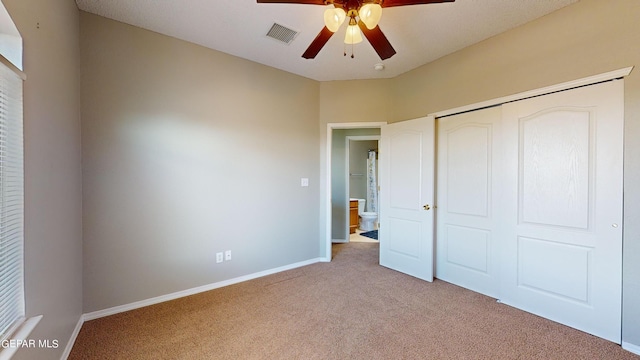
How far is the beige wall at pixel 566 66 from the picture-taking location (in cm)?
193

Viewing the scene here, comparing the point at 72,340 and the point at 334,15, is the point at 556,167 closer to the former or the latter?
the point at 334,15

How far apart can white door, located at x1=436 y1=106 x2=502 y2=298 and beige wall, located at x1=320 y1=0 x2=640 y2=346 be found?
0.31 meters

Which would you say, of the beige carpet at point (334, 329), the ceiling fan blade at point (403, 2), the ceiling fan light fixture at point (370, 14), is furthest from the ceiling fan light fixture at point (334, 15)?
the beige carpet at point (334, 329)

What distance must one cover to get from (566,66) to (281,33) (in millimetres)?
2537

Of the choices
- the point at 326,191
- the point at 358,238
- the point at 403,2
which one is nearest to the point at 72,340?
the point at 326,191

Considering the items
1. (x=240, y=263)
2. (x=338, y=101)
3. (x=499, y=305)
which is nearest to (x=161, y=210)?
(x=240, y=263)

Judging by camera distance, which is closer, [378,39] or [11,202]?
[11,202]

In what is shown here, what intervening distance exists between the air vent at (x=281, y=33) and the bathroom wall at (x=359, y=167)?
13.0 ft

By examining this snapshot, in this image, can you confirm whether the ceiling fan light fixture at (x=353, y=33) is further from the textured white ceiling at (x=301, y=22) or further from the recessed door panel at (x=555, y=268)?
the recessed door panel at (x=555, y=268)

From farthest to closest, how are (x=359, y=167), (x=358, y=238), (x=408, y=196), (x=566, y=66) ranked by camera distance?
(x=359, y=167), (x=358, y=238), (x=408, y=196), (x=566, y=66)

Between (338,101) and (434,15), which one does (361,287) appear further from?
(434,15)

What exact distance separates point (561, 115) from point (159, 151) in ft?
12.1

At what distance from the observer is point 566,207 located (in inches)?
89.5

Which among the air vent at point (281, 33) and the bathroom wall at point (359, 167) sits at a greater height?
the air vent at point (281, 33)
